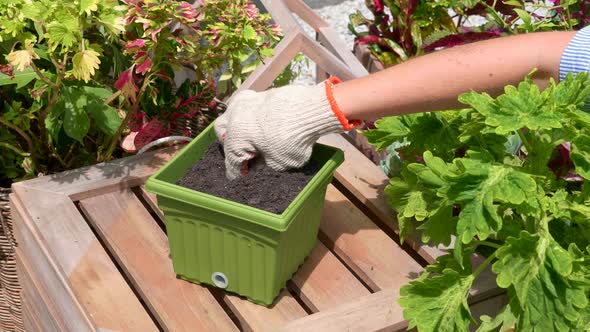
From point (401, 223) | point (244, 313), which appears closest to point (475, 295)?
point (401, 223)

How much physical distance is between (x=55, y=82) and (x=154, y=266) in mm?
508

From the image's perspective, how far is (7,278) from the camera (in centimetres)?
208

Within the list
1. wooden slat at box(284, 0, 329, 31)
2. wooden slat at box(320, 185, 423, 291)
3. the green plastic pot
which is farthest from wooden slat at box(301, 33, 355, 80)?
the green plastic pot

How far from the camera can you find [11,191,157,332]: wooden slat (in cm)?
151

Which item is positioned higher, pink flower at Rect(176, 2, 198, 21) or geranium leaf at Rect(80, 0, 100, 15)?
geranium leaf at Rect(80, 0, 100, 15)

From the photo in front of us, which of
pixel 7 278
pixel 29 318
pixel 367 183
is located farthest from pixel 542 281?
pixel 7 278

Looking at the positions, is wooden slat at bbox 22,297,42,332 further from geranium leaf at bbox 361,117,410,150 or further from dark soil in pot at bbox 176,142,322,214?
geranium leaf at bbox 361,117,410,150

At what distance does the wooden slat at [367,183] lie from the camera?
68.1 inches

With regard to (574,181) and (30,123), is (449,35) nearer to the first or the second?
(574,181)

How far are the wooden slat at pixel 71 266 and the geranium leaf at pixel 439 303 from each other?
544mm

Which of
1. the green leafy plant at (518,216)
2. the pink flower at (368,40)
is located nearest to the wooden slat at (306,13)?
the pink flower at (368,40)

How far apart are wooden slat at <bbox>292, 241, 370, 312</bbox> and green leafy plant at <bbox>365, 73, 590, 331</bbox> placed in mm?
218

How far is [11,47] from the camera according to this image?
5.79 ft

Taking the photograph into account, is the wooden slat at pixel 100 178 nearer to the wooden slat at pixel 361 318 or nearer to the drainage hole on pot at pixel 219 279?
the drainage hole on pot at pixel 219 279
